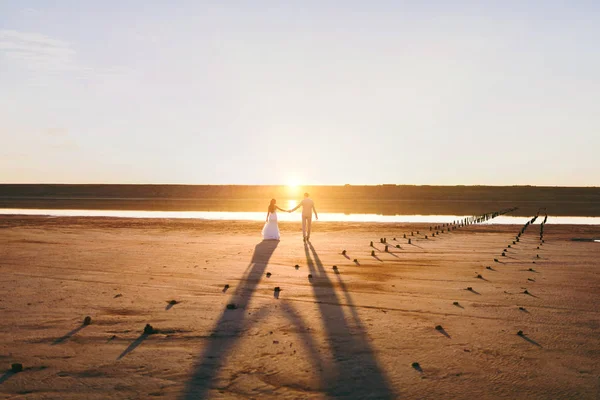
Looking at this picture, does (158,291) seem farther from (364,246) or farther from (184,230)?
(184,230)

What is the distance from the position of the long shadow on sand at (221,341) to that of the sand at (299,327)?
0.03 m

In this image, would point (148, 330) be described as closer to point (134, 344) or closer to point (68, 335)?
point (134, 344)

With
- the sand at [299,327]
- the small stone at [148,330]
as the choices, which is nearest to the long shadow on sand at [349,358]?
the sand at [299,327]

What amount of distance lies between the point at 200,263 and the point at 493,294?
869 cm

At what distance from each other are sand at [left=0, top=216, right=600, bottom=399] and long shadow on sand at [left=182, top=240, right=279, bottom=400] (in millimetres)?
29

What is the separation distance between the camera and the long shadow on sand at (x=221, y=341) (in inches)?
252

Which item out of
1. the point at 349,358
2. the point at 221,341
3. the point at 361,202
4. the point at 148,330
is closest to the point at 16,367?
the point at 148,330

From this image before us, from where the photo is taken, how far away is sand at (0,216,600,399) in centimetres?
651

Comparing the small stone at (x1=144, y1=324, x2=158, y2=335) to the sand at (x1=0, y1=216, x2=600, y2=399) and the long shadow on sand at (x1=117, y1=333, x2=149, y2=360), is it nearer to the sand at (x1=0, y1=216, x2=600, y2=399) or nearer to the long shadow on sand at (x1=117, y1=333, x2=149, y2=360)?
the long shadow on sand at (x1=117, y1=333, x2=149, y2=360)

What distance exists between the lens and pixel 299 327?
8.91 m

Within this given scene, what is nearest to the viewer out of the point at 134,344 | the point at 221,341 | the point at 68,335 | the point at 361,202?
the point at 134,344

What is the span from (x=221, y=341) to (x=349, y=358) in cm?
204

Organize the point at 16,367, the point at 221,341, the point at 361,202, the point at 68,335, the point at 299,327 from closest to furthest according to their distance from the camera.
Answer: the point at 16,367 < the point at 221,341 < the point at 68,335 < the point at 299,327 < the point at 361,202

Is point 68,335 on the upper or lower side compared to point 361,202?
lower
